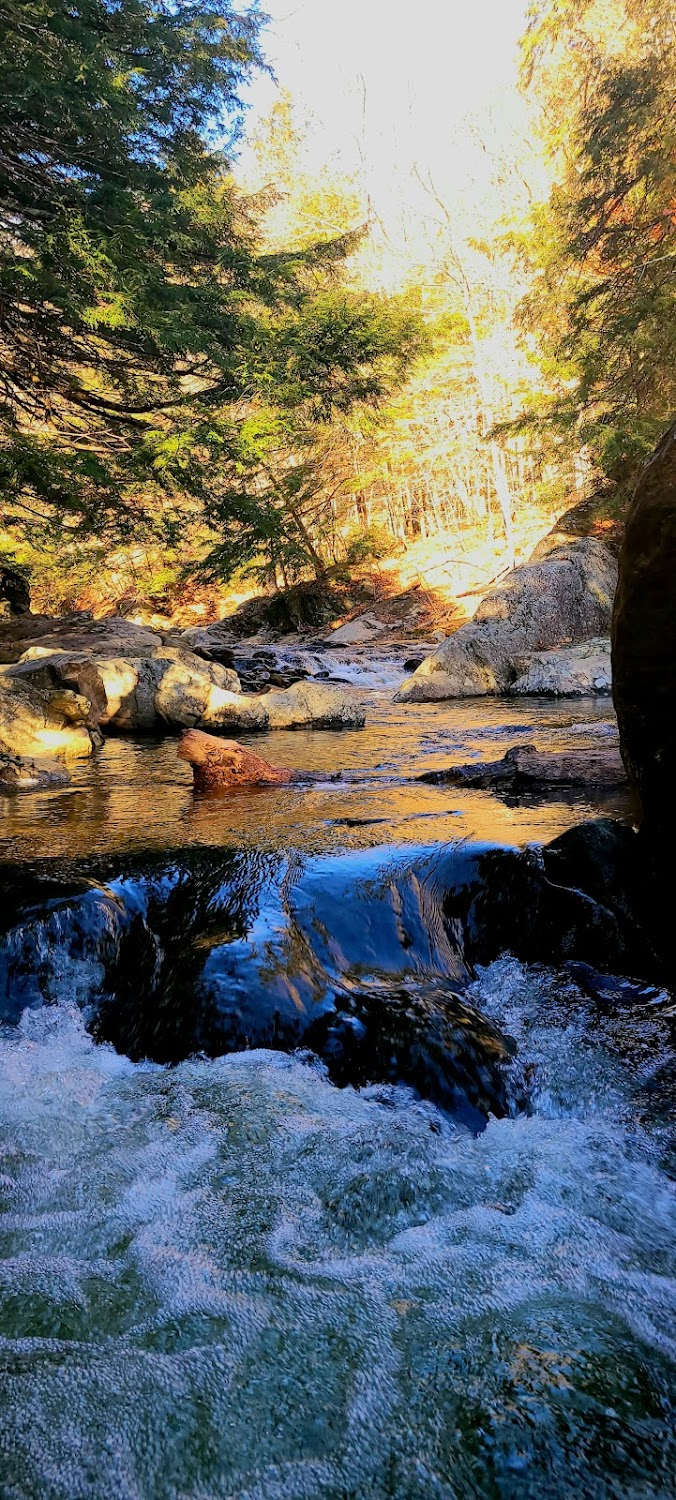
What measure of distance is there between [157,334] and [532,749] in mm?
4924

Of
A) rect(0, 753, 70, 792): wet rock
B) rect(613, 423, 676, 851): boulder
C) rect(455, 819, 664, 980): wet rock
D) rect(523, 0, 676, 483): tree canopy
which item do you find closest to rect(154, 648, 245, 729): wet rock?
rect(0, 753, 70, 792): wet rock

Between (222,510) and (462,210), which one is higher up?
(462,210)

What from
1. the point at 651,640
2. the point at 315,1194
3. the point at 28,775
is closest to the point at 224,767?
the point at 28,775

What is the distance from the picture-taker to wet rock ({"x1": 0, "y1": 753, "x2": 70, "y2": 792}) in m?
5.93

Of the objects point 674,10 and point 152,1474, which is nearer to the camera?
point 152,1474

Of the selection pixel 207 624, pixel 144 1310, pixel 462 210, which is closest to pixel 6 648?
pixel 144 1310

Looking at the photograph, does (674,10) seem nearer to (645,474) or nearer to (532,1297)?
(645,474)

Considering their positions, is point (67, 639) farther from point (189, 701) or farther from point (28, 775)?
point (28, 775)

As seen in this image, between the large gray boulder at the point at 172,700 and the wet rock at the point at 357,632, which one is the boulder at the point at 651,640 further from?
the wet rock at the point at 357,632

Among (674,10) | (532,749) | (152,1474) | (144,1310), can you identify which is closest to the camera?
(152,1474)

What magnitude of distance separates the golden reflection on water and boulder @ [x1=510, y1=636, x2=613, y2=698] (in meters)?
3.27

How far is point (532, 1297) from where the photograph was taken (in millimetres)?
1547

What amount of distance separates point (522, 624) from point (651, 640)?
419 inches

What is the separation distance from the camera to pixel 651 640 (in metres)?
2.86
